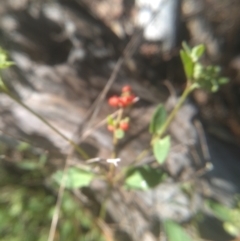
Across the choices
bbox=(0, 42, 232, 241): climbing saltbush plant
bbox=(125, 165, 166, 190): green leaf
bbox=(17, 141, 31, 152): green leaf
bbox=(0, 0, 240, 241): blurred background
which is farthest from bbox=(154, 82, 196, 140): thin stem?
bbox=(17, 141, 31, 152): green leaf

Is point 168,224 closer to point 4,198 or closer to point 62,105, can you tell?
point 62,105

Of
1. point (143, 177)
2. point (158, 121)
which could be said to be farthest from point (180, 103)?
point (143, 177)

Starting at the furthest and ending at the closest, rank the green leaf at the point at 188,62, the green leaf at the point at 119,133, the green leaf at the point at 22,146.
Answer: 1. the green leaf at the point at 22,146
2. the green leaf at the point at 119,133
3. the green leaf at the point at 188,62

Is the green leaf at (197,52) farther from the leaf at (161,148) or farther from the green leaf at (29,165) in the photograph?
the green leaf at (29,165)

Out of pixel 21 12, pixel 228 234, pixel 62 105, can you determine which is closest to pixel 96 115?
pixel 62 105

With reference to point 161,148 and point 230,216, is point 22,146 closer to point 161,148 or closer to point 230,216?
point 161,148

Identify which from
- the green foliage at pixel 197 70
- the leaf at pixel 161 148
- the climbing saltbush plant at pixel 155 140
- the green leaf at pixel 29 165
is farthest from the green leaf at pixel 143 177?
the green leaf at pixel 29 165
